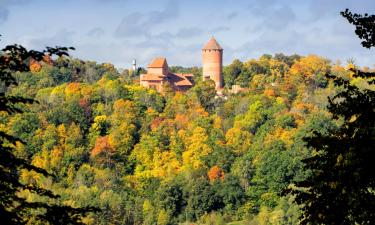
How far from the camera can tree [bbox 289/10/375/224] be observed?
1530cm

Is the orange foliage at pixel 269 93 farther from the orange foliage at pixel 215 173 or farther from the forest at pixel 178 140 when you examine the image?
the orange foliage at pixel 215 173

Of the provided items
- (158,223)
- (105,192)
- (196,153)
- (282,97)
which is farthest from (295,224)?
(282,97)

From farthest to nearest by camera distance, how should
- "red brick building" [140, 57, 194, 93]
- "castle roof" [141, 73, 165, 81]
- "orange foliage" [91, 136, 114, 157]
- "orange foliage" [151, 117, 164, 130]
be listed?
1. "castle roof" [141, 73, 165, 81]
2. "red brick building" [140, 57, 194, 93]
3. "orange foliage" [151, 117, 164, 130]
4. "orange foliage" [91, 136, 114, 157]

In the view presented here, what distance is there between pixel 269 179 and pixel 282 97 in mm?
20766

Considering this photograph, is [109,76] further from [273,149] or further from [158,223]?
[158,223]

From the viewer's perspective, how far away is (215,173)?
87312mm

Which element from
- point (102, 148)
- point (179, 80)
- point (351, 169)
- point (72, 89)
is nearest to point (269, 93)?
point (179, 80)

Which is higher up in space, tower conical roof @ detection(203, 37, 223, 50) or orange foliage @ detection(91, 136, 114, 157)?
tower conical roof @ detection(203, 37, 223, 50)

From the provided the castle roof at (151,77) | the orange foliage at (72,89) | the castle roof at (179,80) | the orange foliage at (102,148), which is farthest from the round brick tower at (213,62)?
the orange foliage at (102,148)

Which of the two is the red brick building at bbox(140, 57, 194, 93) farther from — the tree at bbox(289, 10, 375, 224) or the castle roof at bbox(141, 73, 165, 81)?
the tree at bbox(289, 10, 375, 224)

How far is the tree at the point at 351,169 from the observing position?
15.3 metres

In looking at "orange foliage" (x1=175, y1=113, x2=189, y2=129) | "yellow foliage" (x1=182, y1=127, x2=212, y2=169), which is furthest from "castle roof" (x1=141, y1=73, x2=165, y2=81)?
"yellow foliage" (x1=182, y1=127, x2=212, y2=169)

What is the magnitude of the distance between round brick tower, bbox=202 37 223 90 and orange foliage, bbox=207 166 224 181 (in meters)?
27.2

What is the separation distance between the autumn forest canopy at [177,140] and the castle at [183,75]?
132 cm
